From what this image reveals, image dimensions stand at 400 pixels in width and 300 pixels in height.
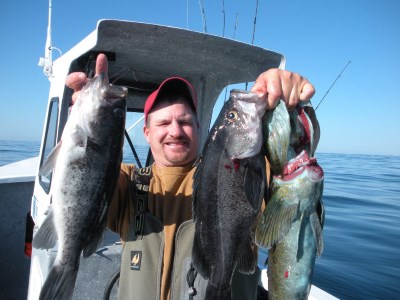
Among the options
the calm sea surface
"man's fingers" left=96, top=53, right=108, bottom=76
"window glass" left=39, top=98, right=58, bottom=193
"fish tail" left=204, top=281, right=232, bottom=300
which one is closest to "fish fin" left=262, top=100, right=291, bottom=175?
"fish tail" left=204, top=281, right=232, bottom=300

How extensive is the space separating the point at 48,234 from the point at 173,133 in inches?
48.0

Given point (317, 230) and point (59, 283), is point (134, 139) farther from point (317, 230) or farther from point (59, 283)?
point (317, 230)

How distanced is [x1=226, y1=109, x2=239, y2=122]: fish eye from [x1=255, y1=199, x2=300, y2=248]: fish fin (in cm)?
54

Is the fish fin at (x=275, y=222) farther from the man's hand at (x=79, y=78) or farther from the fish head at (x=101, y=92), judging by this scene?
the man's hand at (x=79, y=78)

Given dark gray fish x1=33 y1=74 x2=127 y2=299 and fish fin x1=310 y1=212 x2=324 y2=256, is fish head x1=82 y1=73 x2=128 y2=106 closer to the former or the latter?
dark gray fish x1=33 y1=74 x2=127 y2=299

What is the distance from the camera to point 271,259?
1.97 metres

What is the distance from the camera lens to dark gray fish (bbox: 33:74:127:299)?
208 cm

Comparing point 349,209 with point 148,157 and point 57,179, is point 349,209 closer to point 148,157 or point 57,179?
point 148,157

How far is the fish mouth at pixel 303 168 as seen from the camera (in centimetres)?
185

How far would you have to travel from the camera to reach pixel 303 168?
187cm

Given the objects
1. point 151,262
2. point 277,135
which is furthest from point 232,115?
point 151,262

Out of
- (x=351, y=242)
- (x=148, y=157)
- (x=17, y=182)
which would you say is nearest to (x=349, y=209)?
(x=351, y=242)

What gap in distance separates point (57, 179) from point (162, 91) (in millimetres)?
1262

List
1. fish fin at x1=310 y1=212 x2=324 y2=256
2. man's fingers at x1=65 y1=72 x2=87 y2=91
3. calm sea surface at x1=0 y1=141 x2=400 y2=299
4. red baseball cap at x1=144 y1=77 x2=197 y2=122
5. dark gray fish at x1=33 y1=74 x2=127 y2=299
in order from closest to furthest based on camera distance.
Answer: fish fin at x1=310 y1=212 x2=324 y2=256 < dark gray fish at x1=33 y1=74 x2=127 y2=299 < man's fingers at x1=65 y1=72 x2=87 y2=91 < red baseball cap at x1=144 y1=77 x2=197 y2=122 < calm sea surface at x1=0 y1=141 x2=400 y2=299
